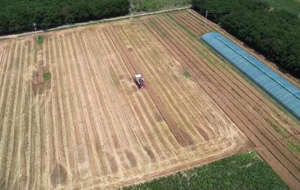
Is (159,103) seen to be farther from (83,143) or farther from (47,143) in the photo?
(47,143)

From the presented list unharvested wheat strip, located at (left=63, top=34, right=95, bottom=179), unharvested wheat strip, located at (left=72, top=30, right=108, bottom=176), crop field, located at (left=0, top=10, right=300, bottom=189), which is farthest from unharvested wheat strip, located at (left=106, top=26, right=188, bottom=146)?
unharvested wheat strip, located at (left=63, top=34, right=95, bottom=179)

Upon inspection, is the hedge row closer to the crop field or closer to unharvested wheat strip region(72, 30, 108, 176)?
the crop field

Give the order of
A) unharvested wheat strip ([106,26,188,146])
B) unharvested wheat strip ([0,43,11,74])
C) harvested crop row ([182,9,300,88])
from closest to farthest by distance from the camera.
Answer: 1. unharvested wheat strip ([106,26,188,146])
2. harvested crop row ([182,9,300,88])
3. unharvested wheat strip ([0,43,11,74])

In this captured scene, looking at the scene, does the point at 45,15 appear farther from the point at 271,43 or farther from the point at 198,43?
the point at 271,43

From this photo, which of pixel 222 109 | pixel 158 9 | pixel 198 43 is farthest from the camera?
pixel 158 9

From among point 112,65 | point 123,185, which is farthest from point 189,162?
point 112,65

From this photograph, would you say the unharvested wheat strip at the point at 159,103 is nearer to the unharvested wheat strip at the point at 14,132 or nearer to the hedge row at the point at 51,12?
the hedge row at the point at 51,12
